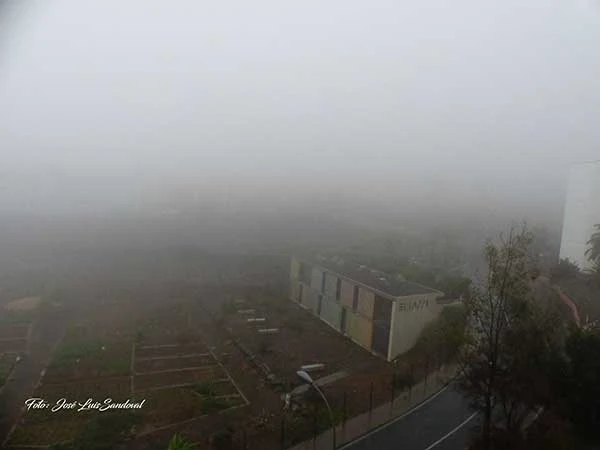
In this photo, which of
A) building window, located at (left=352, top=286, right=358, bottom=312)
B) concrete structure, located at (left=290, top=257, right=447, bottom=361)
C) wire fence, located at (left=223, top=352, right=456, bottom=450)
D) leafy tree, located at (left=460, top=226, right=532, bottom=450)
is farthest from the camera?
building window, located at (left=352, top=286, right=358, bottom=312)

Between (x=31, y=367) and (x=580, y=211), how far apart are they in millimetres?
13935

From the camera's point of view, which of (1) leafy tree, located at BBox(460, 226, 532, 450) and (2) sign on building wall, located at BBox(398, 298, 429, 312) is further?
(2) sign on building wall, located at BBox(398, 298, 429, 312)

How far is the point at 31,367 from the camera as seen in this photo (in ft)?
18.7

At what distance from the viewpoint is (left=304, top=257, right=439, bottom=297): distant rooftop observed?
9062 mm

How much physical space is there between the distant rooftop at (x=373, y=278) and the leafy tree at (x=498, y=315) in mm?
3689

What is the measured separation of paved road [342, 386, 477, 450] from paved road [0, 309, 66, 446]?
11.5 ft

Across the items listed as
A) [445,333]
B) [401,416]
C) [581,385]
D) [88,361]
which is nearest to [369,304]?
[445,333]

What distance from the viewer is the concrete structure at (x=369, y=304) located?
27.8 feet

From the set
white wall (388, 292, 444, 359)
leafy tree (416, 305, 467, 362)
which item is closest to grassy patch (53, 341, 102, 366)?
white wall (388, 292, 444, 359)

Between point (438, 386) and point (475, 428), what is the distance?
1.67 meters

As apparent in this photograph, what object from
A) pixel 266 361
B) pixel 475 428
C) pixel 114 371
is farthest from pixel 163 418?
pixel 475 428

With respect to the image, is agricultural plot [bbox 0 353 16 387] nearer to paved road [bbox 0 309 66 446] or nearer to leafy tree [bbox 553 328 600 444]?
paved road [bbox 0 309 66 446]

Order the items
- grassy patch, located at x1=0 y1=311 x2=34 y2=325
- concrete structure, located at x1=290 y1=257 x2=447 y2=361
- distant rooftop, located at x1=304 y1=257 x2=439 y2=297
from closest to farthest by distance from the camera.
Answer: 1. grassy patch, located at x1=0 y1=311 x2=34 y2=325
2. concrete structure, located at x1=290 y1=257 x2=447 y2=361
3. distant rooftop, located at x1=304 y1=257 x2=439 y2=297

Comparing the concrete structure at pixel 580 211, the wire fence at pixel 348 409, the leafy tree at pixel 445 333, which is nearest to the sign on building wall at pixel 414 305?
the leafy tree at pixel 445 333
